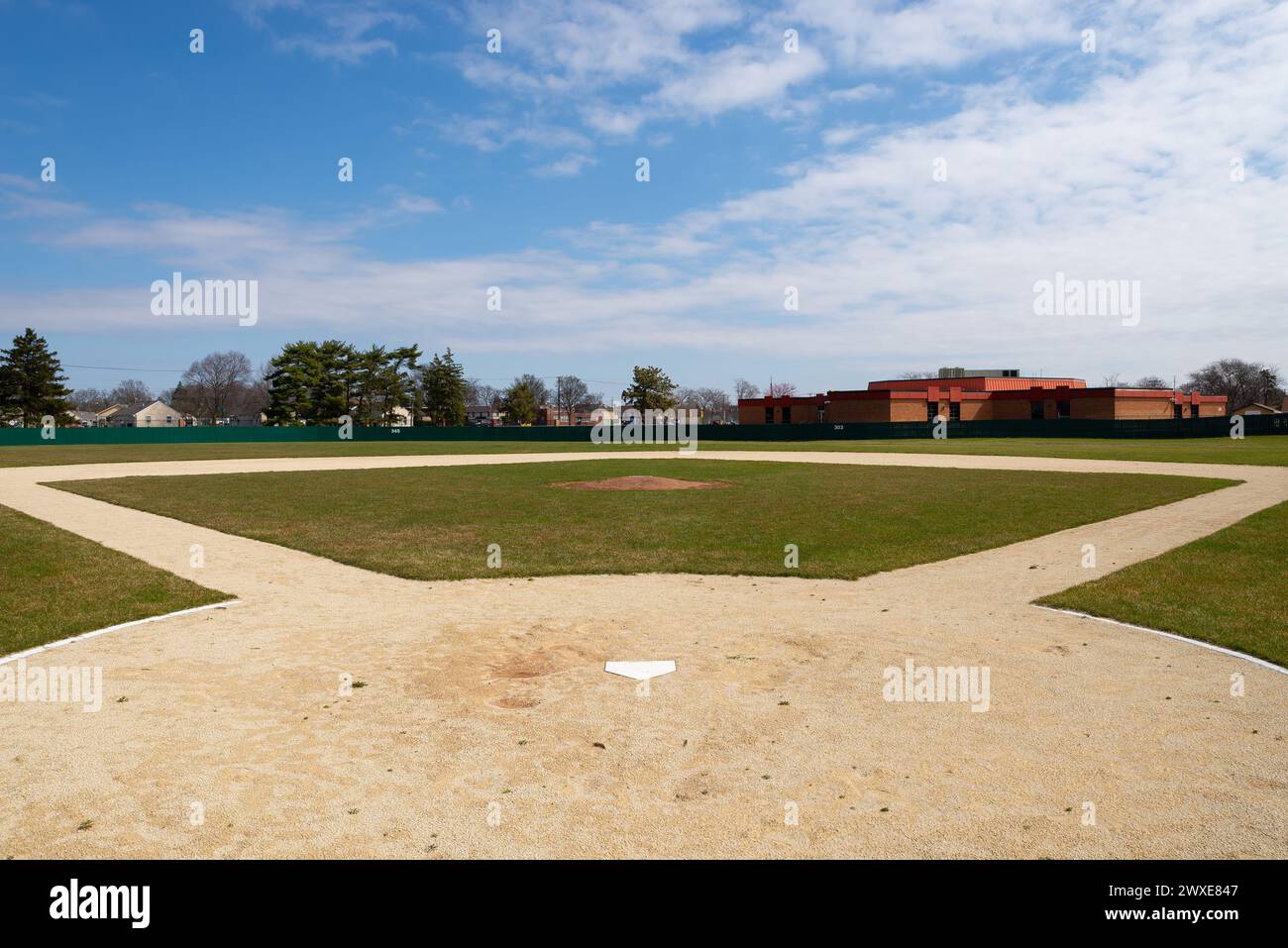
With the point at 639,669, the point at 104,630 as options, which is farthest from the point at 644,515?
the point at 104,630

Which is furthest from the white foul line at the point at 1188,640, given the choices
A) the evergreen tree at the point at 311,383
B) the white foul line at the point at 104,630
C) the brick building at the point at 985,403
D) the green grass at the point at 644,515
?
the evergreen tree at the point at 311,383

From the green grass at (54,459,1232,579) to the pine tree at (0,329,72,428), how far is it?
69.1m

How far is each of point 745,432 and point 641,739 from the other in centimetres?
7125

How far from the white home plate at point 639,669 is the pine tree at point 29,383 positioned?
97.4m

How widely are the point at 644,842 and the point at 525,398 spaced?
10716 cm

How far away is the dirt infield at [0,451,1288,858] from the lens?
163 inches

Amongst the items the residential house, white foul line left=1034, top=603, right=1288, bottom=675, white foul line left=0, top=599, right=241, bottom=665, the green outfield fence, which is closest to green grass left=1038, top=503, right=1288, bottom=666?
white foul line left=1034, top=603, right=1288, bottom=675

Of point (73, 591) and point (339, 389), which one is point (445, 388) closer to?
point (339, 389)

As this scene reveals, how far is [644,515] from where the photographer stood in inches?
699

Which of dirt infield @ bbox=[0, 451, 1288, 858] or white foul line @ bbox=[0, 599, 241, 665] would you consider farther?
white foul line @ bbox=[0, 599, 241, 665]

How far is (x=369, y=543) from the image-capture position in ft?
46.2

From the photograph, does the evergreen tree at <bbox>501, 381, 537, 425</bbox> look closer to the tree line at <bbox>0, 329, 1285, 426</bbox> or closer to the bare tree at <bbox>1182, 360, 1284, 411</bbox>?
the tree line at <bbox>0, 329, 1285, 426</bbox>
